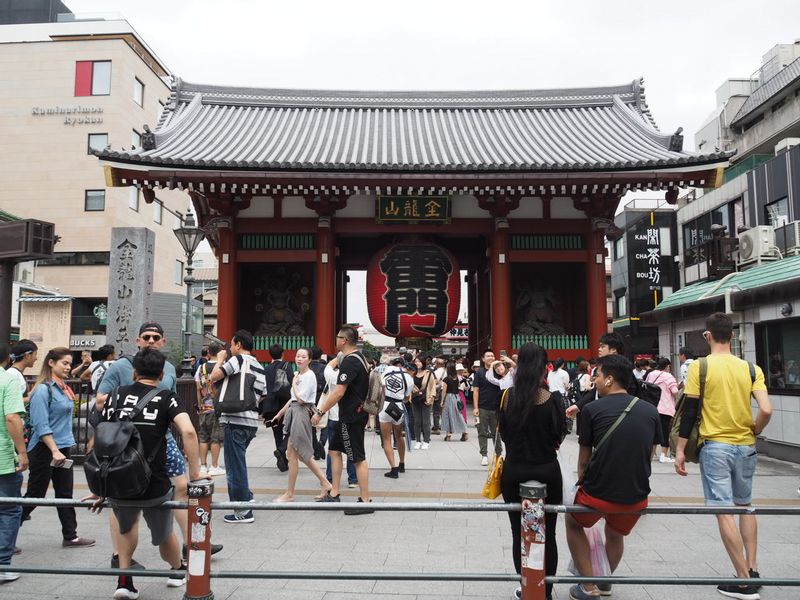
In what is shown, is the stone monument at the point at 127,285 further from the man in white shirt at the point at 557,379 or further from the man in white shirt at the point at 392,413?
the man in white shirt at the point at 557,379

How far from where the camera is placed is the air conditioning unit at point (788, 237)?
20.1 meters

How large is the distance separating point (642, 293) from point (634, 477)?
34.4 m

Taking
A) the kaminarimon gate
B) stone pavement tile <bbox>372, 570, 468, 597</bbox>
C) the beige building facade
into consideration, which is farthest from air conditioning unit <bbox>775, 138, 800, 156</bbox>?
the beige building facade

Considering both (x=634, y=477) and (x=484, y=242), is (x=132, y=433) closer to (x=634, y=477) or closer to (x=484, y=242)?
(x=634, y=477)

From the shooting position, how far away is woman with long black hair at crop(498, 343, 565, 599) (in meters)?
4.05

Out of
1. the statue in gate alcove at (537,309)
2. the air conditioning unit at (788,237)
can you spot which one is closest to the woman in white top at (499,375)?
the statue in gate alcove at (537,309)

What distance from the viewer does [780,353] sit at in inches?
418

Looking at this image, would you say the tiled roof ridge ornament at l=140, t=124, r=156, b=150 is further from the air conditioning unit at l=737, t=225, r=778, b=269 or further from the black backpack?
the air conditioning unit at l=737, t=225, r=778, b=269

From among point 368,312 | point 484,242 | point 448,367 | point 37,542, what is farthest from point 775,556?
point 484,242

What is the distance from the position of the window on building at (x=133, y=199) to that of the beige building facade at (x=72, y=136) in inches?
2.3

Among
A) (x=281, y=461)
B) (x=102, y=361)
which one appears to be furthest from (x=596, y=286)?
(x=102, y=361)

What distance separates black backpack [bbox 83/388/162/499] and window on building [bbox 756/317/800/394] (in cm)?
1023

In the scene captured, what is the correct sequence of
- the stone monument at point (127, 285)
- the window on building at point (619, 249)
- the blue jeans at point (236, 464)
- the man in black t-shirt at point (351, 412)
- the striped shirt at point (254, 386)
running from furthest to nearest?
the window on building at point (619, 249), the stone monument at point (127, 285), the man in black t-shirt at point (351, 412), the striped shirt at point (254, 386), the blue jeans at point (236, 464)

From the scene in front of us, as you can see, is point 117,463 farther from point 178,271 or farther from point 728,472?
point 178,271
